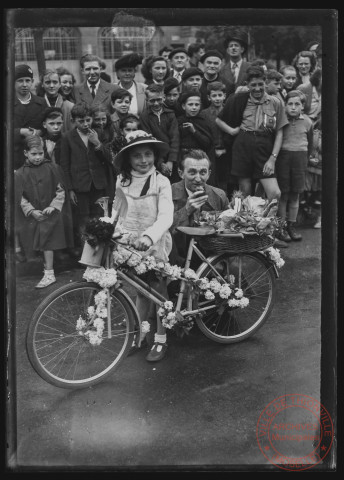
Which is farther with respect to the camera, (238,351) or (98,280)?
(238,351)

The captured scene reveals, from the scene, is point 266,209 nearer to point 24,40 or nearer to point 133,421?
point 133,421

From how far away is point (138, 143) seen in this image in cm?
463

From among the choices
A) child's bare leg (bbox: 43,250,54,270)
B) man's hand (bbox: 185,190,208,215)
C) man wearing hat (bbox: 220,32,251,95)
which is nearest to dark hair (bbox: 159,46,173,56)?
man wearing hat (bbox: 220,32,251,95)

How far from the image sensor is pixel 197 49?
18.5ft

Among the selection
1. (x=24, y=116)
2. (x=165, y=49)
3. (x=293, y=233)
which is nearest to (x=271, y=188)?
(x=293, y=233)

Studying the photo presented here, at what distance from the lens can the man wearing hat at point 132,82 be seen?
5129mm

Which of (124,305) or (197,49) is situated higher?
(197,49)

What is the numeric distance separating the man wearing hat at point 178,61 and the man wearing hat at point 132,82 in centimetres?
46

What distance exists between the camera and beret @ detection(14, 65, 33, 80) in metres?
4.50

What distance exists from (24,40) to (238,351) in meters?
2.98

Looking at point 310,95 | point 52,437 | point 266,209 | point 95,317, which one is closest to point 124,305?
point 95,317

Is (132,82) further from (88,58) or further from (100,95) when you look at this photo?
(88,58)

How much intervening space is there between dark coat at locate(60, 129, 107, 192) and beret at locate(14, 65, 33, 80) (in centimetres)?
83

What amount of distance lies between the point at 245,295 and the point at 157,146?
1563 millimetres
